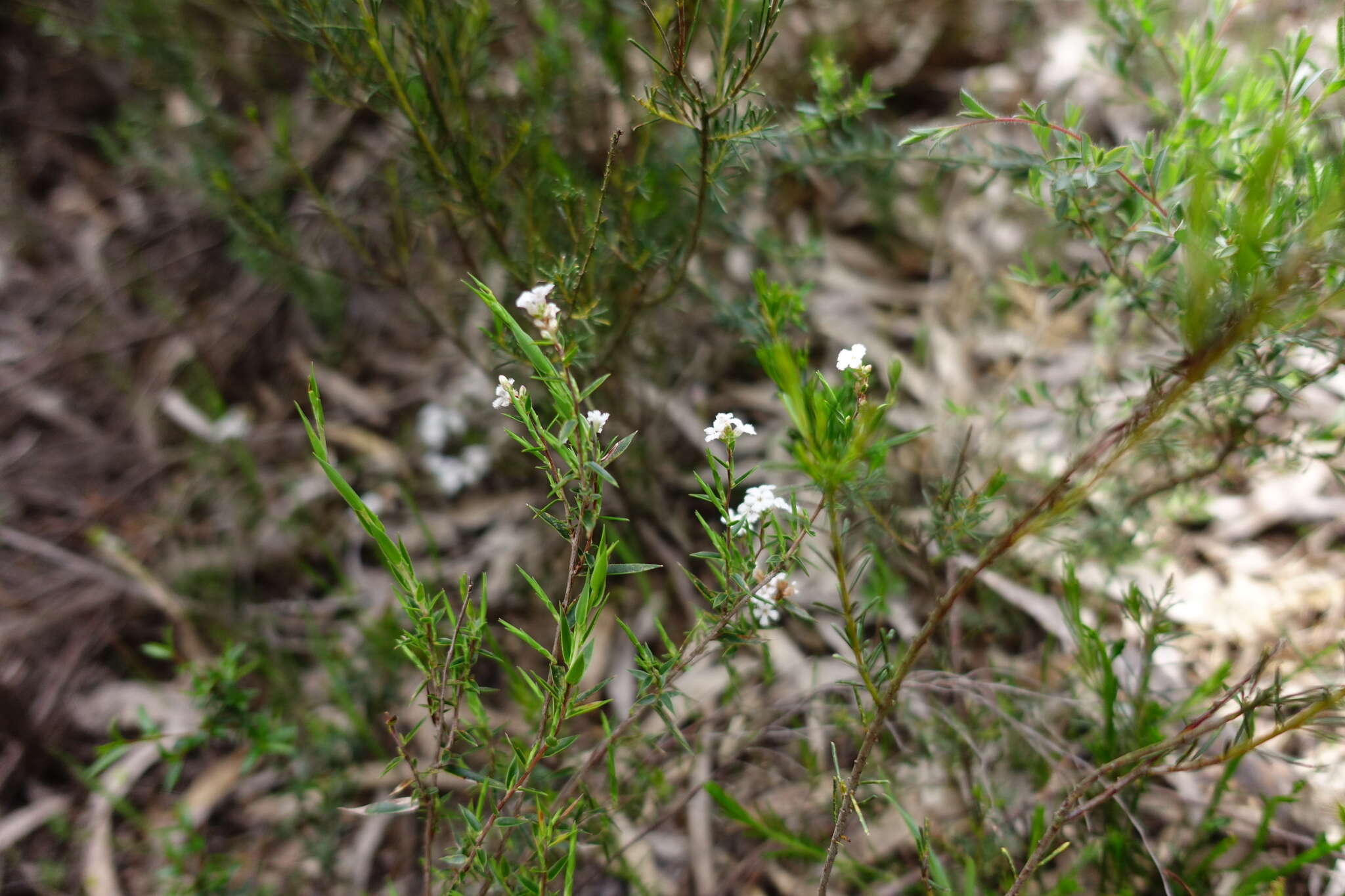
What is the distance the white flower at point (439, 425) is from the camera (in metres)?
2.48

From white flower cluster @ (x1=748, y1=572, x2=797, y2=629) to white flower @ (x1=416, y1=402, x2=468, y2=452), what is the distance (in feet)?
5.18

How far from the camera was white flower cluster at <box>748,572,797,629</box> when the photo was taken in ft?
3.41

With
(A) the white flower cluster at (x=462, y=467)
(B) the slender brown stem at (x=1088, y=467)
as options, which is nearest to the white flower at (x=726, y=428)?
(B) the slender brown stem at (x=1088, y=467)

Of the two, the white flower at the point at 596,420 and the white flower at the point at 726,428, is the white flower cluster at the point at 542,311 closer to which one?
the white flower at the point at 596,420

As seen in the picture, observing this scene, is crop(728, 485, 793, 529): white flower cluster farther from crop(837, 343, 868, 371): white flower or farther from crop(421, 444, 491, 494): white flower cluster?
crop(421, 444, 491, 494): white flower cluster

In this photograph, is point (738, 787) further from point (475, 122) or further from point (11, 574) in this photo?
point (11, 574)

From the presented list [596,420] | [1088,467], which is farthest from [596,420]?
[1088,467]

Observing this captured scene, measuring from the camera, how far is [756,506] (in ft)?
3.23

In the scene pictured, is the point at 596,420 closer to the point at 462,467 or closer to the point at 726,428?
the point at 726,428

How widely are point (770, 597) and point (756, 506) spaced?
204mm

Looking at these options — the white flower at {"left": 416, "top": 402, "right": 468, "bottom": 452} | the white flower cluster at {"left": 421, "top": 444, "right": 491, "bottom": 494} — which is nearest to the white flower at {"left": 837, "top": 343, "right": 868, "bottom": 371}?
the white flower cluster at {"left": 421, "top": 444, "right": 491, "bottom": 494}

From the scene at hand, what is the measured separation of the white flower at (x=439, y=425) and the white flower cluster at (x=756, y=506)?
5.40 ft

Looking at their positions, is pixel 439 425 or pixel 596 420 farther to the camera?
pixel 439 425

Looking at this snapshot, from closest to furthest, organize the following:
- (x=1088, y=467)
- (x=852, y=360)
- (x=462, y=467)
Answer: (x=852, y=360) < (x=1088, y=467) < (x=462, y=467)
